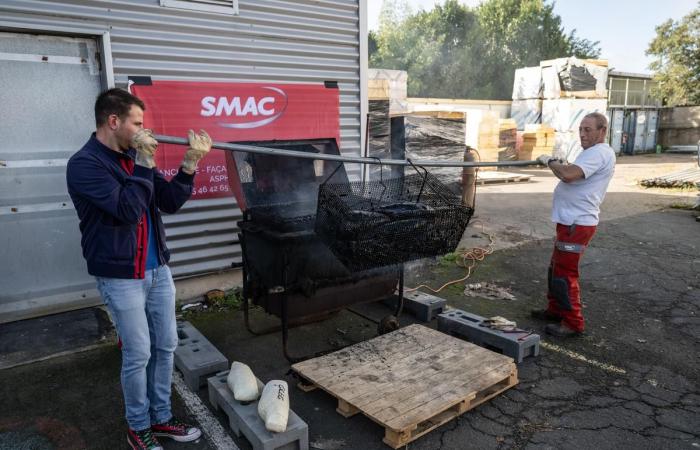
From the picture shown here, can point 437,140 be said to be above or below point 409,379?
above

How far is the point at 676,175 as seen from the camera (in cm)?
1501

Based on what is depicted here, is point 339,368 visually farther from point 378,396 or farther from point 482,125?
point 482,125

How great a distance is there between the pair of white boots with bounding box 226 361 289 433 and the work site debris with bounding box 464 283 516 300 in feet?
11.2

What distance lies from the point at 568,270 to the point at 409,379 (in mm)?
2050

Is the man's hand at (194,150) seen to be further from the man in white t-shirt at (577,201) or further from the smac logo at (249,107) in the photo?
the man in white t-shirt at (577,201)

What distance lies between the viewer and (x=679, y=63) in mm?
31734

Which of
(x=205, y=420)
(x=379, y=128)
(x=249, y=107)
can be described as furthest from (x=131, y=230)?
(x=379, y=128)

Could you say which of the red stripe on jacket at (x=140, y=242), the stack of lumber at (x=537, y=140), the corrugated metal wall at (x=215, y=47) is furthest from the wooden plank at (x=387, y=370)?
the stack of lumber at (x=537, y=140)

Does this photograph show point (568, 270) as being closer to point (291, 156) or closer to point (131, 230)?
point (291, 156)

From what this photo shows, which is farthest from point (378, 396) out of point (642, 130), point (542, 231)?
point (642, 130)

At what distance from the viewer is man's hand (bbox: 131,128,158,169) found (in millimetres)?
2580

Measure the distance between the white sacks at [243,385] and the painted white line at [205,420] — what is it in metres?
0.27

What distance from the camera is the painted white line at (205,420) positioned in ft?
10.2

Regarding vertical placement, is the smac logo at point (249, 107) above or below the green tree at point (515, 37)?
below
